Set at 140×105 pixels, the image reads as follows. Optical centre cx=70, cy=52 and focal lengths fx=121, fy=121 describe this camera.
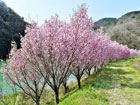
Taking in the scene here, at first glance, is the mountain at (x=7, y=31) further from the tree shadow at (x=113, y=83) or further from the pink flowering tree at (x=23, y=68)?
the tree shadow at (x=113, y=83)

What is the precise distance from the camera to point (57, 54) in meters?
8.69

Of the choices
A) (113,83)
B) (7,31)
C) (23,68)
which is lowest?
(113,83)

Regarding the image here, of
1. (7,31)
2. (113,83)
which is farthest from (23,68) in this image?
(7,31)

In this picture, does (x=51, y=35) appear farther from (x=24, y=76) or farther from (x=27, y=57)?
(x=24, y=76)

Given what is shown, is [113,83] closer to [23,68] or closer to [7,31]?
[23,68]

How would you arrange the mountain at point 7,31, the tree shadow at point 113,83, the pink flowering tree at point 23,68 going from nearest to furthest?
the pink flowering tree at point 23,68, the tree shadow at point 113,83, the mountain at point 7,31

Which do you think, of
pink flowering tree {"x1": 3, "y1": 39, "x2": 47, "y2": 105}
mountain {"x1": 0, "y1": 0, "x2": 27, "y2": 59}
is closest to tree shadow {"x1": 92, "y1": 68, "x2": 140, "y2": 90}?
pink flowering tree {"x1": 3, "y1": 39, "x2": 47, "y2": 105}

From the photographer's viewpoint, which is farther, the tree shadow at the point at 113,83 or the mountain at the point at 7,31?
the mountain at the point at 7,31

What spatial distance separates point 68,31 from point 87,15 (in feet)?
6.36

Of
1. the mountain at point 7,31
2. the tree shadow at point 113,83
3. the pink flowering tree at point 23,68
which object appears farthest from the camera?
the mountain at point 7,31

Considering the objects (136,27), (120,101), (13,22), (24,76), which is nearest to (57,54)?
(24,76)

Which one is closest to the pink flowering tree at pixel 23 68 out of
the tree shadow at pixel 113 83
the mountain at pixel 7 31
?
the tree shadow at pixel 113 83

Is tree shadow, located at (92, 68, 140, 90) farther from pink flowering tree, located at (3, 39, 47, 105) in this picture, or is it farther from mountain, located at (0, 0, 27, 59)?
mountain, located at (0, 0, 27, 59)

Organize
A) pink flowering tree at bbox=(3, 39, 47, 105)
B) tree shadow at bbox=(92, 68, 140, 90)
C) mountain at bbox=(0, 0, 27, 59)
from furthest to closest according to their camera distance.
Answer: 1. mountain at bbox=(0, 0, 27, 59)
2. tree shadow at bbox=(92, 68, 140, 90)
3. pink flowering tree at bbox=(3, 39, 47, 105)
